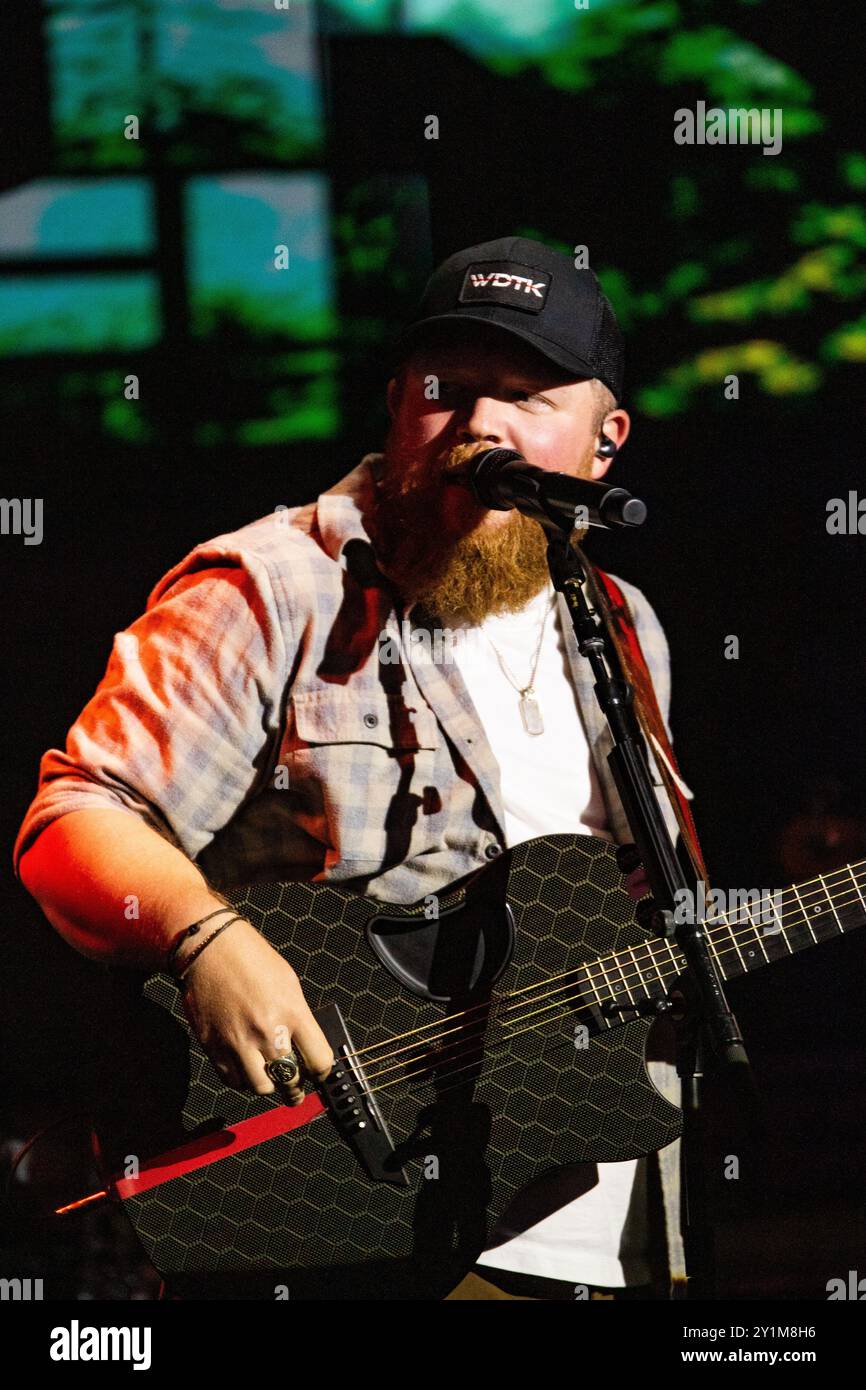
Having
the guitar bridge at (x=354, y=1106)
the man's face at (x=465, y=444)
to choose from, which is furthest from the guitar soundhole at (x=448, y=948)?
the man's face at (x=465, y=444)

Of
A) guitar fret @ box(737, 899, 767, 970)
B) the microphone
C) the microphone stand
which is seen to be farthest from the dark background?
the microphone stand

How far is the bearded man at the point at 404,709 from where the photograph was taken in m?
1.93

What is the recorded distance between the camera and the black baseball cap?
6.86ft

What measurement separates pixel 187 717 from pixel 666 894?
73 centimetres

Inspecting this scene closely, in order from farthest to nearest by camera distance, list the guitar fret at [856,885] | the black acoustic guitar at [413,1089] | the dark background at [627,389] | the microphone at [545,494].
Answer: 1. the dark background at [627,389]
2. the guitar fret at [856,885]
3. the black acoustic guitar at [413,1089]
4. the microphone at [545,494]

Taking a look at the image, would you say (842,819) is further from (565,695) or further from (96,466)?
(96,466)

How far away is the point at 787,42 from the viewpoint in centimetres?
269

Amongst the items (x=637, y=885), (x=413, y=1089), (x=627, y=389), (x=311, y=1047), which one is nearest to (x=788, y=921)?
(x=637, y=885)

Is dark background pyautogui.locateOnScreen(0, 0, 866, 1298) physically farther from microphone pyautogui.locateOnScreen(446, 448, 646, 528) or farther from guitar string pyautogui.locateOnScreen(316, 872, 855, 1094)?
microphone pyautogui.locateOnScreen(446, 448, 646, 528)

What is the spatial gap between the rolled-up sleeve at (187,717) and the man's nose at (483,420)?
374mm

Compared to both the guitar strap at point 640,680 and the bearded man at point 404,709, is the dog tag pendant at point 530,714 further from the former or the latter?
the guitar strap at point 640,680

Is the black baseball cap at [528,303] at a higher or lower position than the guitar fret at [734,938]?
higher

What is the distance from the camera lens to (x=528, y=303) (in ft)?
6.89

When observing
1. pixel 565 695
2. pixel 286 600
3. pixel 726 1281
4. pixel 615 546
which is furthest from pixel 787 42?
pixel 726 1281
